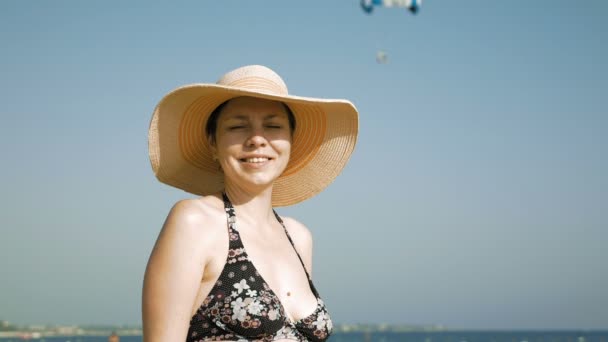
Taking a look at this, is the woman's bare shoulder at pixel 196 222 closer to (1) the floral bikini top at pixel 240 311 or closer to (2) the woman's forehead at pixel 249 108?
(1) the floral bikini top at pixel 240 311

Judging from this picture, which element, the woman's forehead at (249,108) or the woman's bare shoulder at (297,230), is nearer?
the woman's forehead at (249,108)

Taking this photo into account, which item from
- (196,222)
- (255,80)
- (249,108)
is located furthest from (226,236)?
(255,80)

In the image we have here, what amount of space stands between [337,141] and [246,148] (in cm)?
71

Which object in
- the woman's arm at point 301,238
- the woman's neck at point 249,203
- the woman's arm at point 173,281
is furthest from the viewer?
the woman's arm at point 301,238

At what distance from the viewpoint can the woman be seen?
113 inches

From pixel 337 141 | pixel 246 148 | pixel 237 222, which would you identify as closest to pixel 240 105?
pixel 246 148

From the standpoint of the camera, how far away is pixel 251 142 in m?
3.17

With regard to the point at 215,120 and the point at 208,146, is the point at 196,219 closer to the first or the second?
the point at 215,120

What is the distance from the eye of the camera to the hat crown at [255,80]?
3227mm

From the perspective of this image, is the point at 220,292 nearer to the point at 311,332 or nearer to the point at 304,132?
the point at 311,332

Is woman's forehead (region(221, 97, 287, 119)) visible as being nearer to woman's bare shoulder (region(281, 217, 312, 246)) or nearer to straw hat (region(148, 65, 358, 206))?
straw hat (region(148, 65, 358, 206))

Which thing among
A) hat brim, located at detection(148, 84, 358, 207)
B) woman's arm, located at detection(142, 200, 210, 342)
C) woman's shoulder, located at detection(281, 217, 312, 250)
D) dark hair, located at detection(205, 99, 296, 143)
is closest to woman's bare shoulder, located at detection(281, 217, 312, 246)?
woman's shoulder, located at detection(281, 217, 312, 250)

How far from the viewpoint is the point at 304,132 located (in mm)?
3725

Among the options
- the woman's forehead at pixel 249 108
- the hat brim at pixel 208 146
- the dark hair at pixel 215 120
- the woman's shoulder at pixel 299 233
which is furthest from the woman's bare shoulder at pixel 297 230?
the woman's forehead at pixel 249 108
